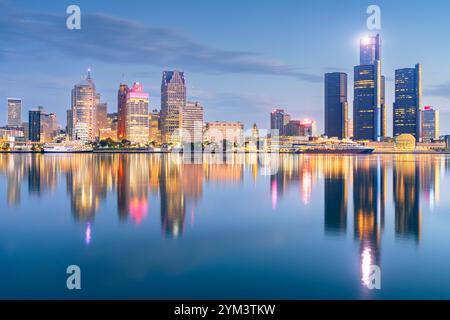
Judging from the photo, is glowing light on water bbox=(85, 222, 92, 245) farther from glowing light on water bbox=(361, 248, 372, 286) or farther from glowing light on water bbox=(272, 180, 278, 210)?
glowing light on water bbox=(272, 180, 278, 210)

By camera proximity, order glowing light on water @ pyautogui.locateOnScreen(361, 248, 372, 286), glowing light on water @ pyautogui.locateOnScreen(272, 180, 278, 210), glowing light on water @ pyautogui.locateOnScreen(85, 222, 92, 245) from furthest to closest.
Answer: glowing light on water @ pyautogui.locateOnScreen(272, 180, 278, 210) → glowing light on water @ pyautogui.locateOnScreen(85, 222, 92, 245) → glowing light on water @ pyautogui.locateOnScreen(361, 248, 372, 286)

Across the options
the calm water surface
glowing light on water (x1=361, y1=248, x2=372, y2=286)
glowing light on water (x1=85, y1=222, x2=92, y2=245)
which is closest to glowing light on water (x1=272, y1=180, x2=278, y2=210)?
the calm water surface

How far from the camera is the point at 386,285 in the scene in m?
10.7

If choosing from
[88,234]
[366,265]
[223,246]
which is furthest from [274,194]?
[366,265]

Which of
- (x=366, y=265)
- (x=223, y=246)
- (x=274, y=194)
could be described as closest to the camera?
(x=366, y=265)

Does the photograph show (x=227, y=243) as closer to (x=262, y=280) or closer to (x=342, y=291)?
(x=262, y=280)

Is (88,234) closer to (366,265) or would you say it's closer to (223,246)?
(223,246)

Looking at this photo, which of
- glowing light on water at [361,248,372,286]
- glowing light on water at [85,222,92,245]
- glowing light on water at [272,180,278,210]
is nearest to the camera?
glowing light on water at [361,248,372,286]

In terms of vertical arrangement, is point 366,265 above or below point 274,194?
below

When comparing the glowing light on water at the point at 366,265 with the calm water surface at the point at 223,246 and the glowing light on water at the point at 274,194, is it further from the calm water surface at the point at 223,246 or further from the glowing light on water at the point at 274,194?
the glowing light on water at the point at 274,194

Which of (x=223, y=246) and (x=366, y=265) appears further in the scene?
(x=223, y=246)
